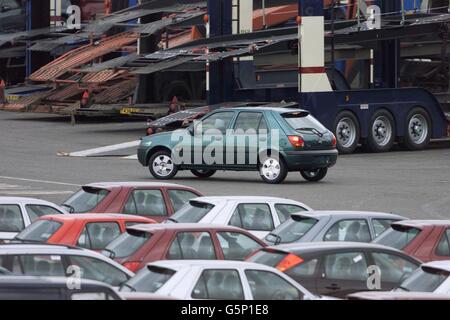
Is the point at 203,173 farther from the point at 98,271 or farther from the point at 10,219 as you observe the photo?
the point at 98,271

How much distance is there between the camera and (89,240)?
1407 centimetres

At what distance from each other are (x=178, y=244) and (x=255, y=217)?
135 inches

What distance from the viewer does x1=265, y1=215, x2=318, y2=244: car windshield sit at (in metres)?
14.3

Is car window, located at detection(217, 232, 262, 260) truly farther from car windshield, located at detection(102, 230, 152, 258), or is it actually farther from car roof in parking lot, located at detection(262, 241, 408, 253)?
car roof in parking lot, located at detection(262, 241, 408, 253)

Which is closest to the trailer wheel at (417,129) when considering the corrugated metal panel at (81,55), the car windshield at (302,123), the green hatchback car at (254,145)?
the green hatchback car at (254,145)

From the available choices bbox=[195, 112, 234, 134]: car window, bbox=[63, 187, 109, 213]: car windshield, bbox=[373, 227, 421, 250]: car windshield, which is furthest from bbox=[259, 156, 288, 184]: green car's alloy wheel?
bbox=[373, 227, 421, 250]: car windshield

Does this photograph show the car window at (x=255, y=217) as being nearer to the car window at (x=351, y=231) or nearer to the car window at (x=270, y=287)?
the car window at (x=351, y=231)

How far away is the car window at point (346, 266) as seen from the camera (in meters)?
11.8

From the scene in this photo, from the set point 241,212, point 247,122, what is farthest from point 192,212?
point 247,122

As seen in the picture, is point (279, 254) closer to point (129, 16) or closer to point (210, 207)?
point (210, 207)

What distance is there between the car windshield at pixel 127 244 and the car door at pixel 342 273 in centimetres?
195

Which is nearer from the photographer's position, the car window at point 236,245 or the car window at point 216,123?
the car window at point 236,245

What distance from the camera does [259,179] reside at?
1072 inches

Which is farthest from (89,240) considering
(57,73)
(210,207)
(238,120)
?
(57,73)
